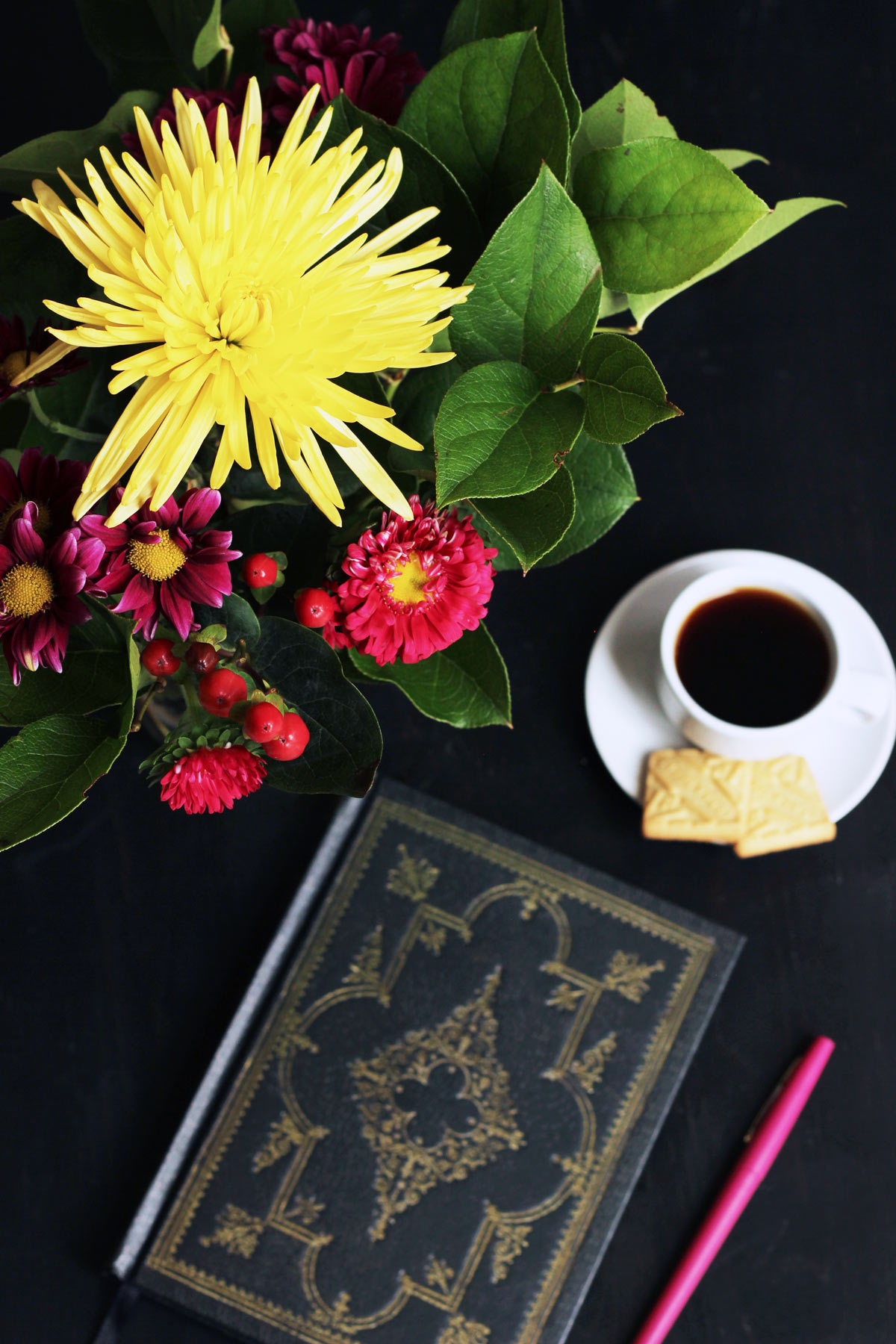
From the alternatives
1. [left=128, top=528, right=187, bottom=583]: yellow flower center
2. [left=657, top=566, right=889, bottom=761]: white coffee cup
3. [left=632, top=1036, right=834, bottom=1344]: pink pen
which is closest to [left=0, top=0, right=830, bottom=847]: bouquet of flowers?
[left=128, top=528, right=187, bottom=583]: yellow flower center

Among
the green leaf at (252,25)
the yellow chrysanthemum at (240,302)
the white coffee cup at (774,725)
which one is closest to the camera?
the yellow chrysanthemum at (240,302)

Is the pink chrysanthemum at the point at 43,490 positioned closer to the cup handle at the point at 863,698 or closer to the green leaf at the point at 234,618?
the green leaf at the point at 234,618

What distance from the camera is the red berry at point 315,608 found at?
12.2 inches

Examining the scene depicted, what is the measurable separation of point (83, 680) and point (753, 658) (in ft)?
1.05

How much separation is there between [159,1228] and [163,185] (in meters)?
0.48

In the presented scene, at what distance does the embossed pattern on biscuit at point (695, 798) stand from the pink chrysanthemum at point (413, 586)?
256 mm

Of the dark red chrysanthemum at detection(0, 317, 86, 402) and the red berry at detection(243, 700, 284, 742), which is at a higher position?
the dark red chrysanthemum at detection(0, 317, 86, 402)

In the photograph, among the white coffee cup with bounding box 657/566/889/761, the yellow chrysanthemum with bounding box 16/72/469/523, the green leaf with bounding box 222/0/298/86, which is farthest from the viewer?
the white coffee cup with bounding box 657/566/889/761

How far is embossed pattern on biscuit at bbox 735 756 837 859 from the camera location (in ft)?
1.77

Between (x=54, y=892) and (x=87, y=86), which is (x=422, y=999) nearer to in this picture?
(x=54, y=892)

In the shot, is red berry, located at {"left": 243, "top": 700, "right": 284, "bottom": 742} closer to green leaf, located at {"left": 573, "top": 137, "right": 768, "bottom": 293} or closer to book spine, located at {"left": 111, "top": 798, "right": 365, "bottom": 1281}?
green leaf, located at {"left": 573, "top": 137, "right": 768, "bottom": 293}

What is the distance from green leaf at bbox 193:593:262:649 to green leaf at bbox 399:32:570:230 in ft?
0.43

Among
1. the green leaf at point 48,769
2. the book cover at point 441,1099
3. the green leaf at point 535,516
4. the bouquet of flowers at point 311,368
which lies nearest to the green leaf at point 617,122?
the bouquet of flowers at point 311,368

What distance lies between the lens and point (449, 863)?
58cm
